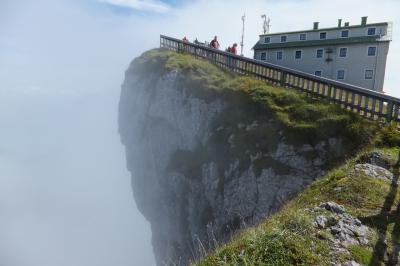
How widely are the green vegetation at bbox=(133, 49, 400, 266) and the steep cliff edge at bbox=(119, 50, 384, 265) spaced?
0.27ft

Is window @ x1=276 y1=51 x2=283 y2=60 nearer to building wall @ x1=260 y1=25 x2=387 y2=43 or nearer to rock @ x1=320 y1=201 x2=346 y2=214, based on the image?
building wall @ x1=260 y1=25 x2=387 y2=43

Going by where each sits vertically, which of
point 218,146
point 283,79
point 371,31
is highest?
point 371,31

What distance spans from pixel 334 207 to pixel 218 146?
14.4m

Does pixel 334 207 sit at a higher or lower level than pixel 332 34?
lower

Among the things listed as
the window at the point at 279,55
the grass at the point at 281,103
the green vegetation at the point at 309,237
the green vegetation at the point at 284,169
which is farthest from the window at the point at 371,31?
the green vegetation at the point at 309,237

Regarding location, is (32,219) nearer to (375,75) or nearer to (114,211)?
(114,211)

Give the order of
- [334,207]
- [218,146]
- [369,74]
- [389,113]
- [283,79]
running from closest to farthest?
1. [334,207]
2. [389,113]
3. [283,79]
4. [218,146]
5. [369,74]

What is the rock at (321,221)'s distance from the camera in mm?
6813

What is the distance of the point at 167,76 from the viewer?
1171 inches

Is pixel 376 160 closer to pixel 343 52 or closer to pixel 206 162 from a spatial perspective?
pixel 206 162

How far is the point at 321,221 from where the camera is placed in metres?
6.95

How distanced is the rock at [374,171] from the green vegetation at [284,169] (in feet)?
0.86

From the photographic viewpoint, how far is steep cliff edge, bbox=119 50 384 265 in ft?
53.7

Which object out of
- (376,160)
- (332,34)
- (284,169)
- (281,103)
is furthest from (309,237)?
(332,34)
